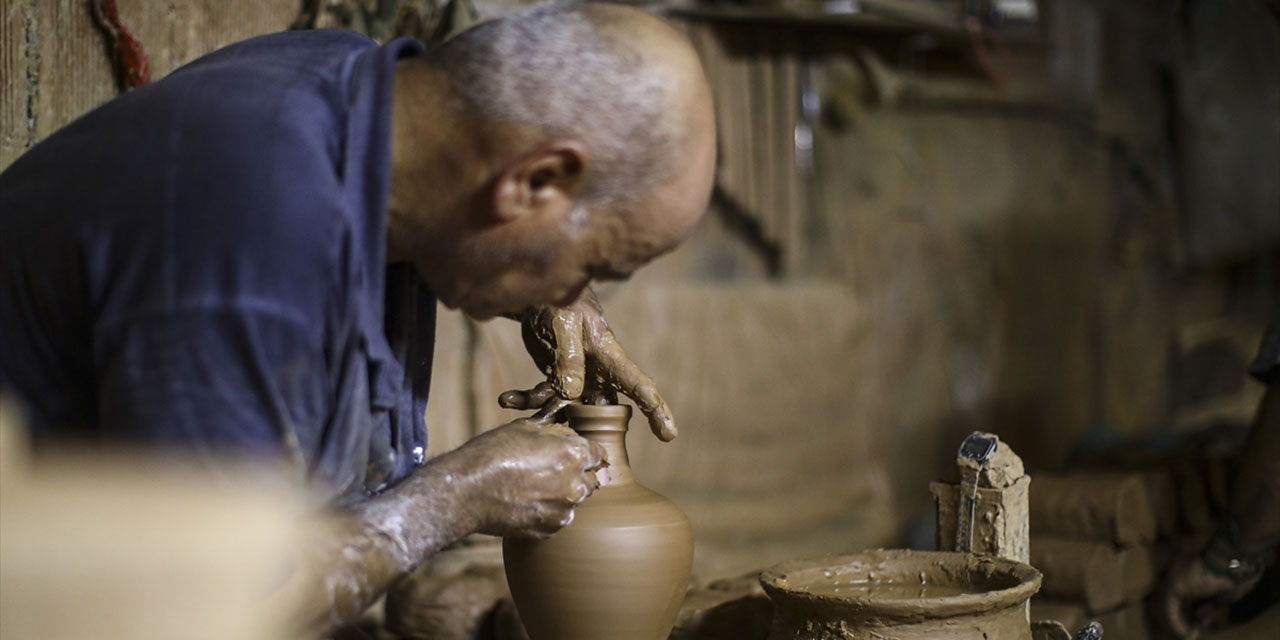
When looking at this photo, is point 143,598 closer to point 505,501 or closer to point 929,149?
point 505,501

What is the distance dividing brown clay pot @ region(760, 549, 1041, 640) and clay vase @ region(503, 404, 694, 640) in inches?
9.3

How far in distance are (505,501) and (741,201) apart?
316cm

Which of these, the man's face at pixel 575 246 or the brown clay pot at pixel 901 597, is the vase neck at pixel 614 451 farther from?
the man's face at pixel 575 246

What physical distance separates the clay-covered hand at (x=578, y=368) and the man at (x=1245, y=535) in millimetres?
2169

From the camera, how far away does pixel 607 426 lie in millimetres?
2352

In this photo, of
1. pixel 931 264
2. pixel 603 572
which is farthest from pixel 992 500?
pixel 931 264

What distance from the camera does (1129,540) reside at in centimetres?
373

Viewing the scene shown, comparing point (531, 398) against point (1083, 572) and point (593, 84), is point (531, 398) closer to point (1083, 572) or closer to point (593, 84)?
point (593, 84)

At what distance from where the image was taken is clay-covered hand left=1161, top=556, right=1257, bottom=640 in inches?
143

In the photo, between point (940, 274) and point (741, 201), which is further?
point (940, 274)

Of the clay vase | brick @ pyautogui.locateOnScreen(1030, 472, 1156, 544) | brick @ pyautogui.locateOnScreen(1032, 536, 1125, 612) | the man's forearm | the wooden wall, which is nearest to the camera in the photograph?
the man's forearm

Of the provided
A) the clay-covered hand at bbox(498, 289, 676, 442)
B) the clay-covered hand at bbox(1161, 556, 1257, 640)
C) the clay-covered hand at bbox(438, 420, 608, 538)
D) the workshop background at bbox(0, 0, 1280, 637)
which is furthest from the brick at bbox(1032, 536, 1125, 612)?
the clay-covered hand at bbox(438, 420, 608, 538)

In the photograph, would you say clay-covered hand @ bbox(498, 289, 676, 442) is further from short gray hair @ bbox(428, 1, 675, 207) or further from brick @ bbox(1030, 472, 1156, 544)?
brick @ bbox(1030, 472, 1156, 544)

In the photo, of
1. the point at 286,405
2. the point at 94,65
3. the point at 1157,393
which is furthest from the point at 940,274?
the point at 286,405
